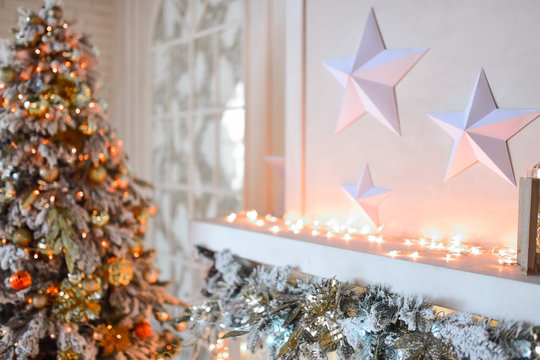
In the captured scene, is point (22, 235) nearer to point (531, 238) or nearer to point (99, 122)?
point (99, 122)

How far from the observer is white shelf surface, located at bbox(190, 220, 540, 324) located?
101 cm

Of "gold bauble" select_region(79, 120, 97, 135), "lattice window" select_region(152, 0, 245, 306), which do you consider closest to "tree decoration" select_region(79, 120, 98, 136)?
"gold bauble" select_region(79, 120, 97, 135)

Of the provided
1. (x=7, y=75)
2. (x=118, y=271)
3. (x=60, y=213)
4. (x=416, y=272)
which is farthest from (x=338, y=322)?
(x=7, y=75)

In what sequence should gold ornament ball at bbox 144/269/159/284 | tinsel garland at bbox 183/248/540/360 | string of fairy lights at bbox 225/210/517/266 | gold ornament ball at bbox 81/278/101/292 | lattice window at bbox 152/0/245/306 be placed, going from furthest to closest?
lattice window at bbox 152/0/245/306 → gold ornament ball at bbox 144/269/159/284 → gold ornament ball at bbox 81/278/101/292 → string of fairy lights at bbox 225/210/517/266 → tinsel garland at bbox 183/248/540/360

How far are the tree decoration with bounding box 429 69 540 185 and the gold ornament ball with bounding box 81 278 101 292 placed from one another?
1.30m

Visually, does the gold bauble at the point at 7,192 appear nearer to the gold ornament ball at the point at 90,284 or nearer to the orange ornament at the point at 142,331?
the gold ornament ball at the point at 90,284

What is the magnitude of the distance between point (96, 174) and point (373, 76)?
1.10 metres

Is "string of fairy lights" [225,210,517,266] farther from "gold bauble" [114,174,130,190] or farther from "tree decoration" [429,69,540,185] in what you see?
"gold bauble" [114,174,130,190]

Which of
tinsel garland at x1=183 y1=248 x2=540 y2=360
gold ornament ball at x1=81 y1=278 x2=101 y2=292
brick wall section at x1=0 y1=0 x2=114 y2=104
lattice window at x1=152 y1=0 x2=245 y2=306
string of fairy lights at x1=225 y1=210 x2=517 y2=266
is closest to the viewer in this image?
tinsel garland at x1=183 y1=248 x2=540 y2=360

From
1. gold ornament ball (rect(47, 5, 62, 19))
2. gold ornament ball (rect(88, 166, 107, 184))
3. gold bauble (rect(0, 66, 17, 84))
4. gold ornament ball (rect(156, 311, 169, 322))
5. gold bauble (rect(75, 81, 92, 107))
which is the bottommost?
gold ornament ball (rect(156, 311, 169, 322))

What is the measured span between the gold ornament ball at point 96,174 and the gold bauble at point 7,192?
268 mm

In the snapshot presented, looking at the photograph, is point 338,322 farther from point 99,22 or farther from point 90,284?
point 99,22

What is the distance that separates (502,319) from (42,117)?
5.32 feet

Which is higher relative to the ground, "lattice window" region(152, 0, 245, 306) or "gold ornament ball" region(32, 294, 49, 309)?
"lattice window" region(152, 0, 245, 306)
